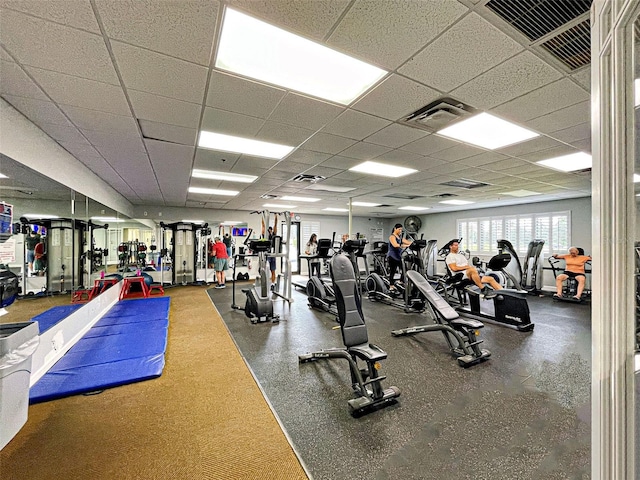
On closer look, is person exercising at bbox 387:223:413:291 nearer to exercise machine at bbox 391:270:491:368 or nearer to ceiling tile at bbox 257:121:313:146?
exercise machine at bbox 391:270:491:368

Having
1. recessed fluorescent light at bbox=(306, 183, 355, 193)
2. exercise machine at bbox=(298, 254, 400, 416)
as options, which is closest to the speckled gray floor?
exercise machine at bbox=(298, 254, 400, 416)

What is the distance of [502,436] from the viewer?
6.39 feet

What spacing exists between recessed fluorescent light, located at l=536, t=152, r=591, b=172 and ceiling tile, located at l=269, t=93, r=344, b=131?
3475 mm

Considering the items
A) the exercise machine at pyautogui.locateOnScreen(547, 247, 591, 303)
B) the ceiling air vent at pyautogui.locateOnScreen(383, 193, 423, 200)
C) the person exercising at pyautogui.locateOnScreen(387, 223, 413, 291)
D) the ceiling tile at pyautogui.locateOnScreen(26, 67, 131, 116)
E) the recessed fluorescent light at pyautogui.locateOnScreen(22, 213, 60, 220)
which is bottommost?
the exercise machine at pyautogui.locateOnScreen(547, 247, 591, 303)

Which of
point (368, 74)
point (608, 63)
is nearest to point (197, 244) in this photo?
point (368, 74)

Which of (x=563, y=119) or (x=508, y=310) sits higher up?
(x=563, y=119)

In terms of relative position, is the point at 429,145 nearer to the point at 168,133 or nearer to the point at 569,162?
the point at 569,162

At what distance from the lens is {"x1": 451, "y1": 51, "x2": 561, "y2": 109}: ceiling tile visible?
1.89 m

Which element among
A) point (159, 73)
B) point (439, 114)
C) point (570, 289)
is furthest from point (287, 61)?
point (570, 289)

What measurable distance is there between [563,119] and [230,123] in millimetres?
3300

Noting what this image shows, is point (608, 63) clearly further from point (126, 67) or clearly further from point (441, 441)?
point (126, 67)

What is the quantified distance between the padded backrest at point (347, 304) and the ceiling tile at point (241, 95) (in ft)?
5.12

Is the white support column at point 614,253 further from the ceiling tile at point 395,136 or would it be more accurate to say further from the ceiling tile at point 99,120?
the ceiling tile at point 99,120

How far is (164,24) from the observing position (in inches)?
59.4
